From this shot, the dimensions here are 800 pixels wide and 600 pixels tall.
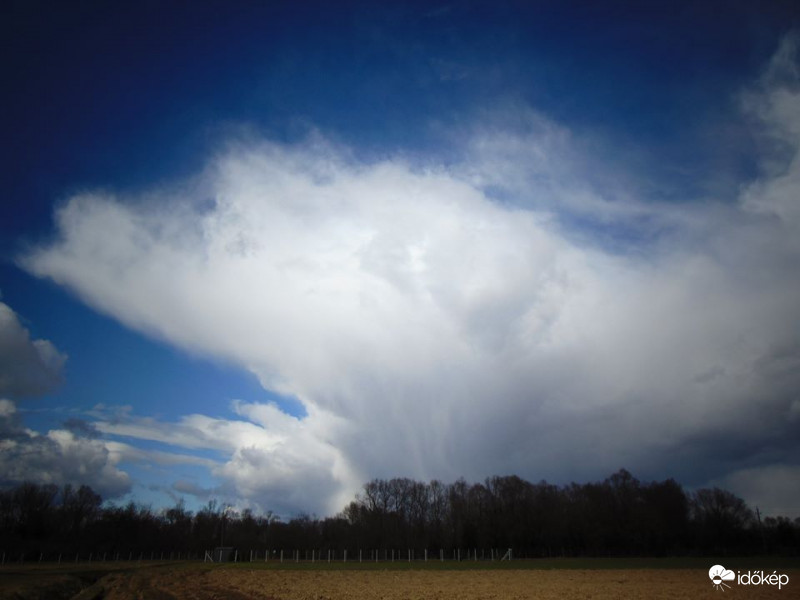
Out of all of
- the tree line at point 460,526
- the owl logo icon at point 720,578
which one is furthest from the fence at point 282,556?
the owl logo icon at point 720,578

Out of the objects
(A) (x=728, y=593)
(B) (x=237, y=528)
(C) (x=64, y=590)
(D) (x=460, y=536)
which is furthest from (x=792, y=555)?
(B) (x=237, y=528)

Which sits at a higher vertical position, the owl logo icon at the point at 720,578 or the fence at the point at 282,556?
the owl logo icon at the point at 720,578

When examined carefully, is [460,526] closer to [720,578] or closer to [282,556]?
[282,556]

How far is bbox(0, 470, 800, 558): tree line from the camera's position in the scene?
109m

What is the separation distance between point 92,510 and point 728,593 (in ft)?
Answer: 495

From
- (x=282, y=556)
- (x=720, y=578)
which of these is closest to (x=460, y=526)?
(x=282, y=556)

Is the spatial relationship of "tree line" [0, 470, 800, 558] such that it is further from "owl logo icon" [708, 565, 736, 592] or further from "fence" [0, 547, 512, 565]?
"owl logo icon" [708, 565, 736, 592]

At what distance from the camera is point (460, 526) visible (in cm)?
11850

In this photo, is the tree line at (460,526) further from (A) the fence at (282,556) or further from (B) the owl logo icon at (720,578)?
(B) the owl logo icon at (720,578)

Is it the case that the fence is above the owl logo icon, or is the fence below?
below

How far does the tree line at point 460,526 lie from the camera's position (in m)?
109

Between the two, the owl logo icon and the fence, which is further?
the fence

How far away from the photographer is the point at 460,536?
11419cm

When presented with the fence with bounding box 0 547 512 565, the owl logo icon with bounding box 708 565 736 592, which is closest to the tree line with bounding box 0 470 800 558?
the fence with bounding box 0 547 512 565
